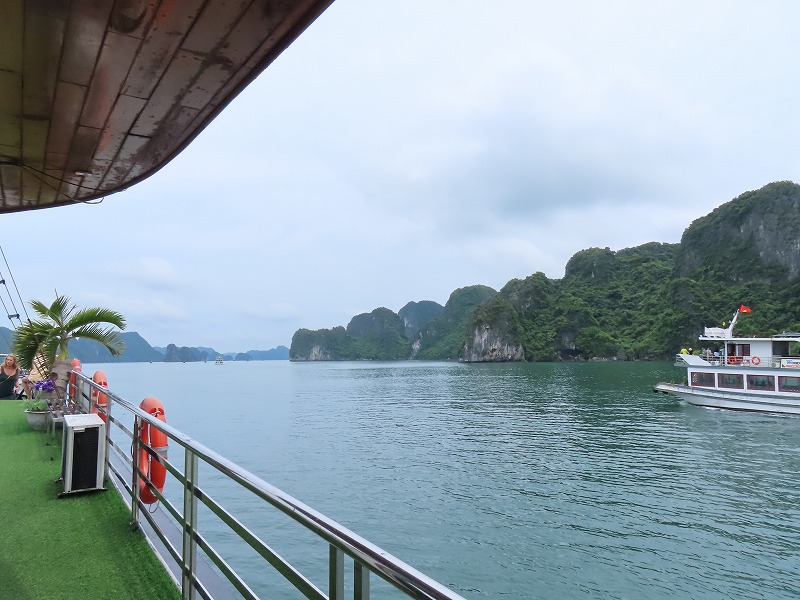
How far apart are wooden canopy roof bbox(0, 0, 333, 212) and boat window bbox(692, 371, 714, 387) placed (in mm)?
33357

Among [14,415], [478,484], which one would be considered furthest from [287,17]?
[478,484]

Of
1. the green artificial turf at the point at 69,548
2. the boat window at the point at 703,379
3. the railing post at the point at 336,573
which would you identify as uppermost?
the railing post at the point at 336,573

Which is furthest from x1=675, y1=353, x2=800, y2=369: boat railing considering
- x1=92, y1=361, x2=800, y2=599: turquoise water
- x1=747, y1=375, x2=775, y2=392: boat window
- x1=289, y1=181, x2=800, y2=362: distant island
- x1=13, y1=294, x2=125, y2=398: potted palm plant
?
x1=289, y1=181, x2=800, y2=362: distant island

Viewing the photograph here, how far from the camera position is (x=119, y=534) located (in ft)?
11.5

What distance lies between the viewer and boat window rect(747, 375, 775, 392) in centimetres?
2675

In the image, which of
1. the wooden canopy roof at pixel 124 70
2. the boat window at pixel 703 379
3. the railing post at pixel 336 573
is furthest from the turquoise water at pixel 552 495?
the railing post at pixel 336 573

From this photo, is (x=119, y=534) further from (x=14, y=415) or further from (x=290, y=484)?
(x=290, y=484)

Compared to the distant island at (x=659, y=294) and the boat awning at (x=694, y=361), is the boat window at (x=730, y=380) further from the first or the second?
the distant island at (x=659, y=294)

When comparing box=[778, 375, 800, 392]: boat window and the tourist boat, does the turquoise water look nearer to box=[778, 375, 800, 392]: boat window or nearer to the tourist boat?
the tourist boat

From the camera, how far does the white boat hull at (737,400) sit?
2539 cm

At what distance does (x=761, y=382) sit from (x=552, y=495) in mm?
19769

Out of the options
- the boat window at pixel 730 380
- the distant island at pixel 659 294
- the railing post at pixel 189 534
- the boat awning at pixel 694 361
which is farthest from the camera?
the distant island at pixel 659 294

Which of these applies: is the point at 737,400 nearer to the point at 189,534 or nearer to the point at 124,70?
the point at 189,534

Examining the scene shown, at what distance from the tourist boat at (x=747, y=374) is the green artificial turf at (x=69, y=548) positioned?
29487mm
